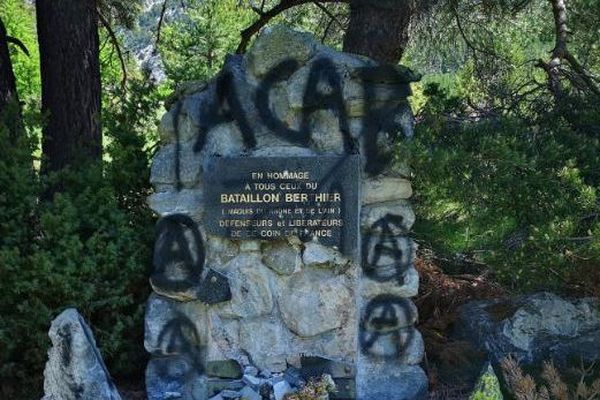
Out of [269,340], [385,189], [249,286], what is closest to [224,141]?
[249,286]

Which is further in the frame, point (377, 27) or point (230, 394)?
point (377, 27)

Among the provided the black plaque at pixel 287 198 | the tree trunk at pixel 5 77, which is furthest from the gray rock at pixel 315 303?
the tree trunk at pixel 5 77

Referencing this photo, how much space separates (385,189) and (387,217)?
0.18 m

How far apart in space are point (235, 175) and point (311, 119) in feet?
1.81

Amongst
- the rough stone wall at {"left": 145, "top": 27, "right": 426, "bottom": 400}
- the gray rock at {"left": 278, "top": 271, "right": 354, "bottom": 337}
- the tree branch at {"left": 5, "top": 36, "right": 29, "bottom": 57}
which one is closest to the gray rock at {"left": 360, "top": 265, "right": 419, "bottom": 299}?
the rough stone wall at {"left": 145, "top": 27, "right": 426, "bottom": 400}

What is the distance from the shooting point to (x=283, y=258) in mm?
4941

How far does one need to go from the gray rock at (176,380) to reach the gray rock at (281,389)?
481 mm

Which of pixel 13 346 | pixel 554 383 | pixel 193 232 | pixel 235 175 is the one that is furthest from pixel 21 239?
pixel 554 383

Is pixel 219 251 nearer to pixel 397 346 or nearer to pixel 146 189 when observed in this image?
pixel 146 189

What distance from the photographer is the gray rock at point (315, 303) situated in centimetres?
495

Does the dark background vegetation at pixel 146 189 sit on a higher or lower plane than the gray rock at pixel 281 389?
higher

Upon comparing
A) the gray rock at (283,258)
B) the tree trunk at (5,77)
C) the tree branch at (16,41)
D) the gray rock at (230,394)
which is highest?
the tree branch at (16,41)

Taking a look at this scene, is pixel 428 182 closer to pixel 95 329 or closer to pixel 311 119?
pixel 311 119

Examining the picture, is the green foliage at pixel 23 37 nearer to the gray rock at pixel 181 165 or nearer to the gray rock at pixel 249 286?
the gray rock at pixel 181 165
